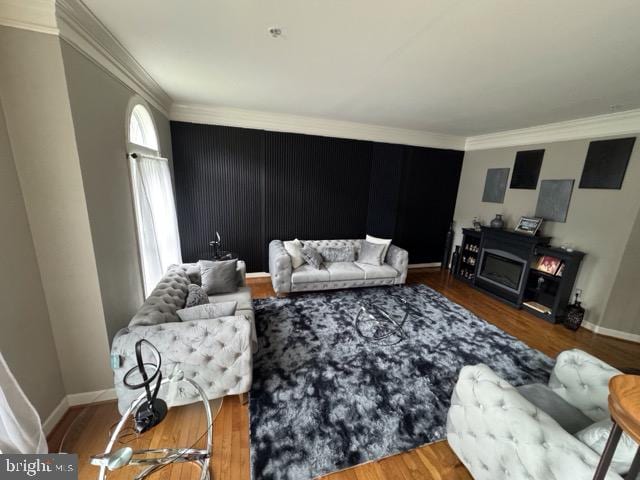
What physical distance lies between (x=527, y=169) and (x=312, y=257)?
3.71 metres

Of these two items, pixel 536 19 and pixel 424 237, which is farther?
pixel 424 237

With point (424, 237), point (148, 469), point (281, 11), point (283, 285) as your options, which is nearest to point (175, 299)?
point (148, 469)

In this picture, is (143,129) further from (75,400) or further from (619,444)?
(619,444)

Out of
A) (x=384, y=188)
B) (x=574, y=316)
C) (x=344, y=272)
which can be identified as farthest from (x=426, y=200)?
(x=574, y=316)

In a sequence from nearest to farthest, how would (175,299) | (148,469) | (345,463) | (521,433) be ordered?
(521,433), (148,469), (345,463), (175,299)

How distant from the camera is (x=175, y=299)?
2.24 meters

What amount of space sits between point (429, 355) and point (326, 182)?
10.2ft

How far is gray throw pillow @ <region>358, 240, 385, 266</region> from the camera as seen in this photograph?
14.0ft

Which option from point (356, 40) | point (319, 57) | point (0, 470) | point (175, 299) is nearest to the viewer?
point (0, 470)

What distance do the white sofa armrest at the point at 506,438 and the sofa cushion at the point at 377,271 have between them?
2.46 meters

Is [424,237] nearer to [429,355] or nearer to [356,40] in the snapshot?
[429,355]

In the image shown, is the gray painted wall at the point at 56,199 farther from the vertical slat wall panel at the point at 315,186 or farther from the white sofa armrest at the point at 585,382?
the white sofa armrest at the point at 585,382
